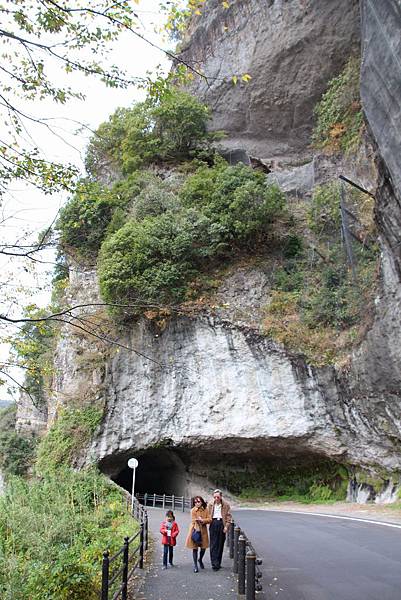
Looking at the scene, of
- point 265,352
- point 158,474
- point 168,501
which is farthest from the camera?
point 158,474

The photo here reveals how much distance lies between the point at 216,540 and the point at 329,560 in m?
1.87

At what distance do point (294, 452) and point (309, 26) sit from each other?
72.3ft

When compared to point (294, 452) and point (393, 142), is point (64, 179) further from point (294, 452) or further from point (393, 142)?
point (294, 452)

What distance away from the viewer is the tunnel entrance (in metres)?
23.0

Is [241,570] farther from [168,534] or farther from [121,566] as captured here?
[121,566]

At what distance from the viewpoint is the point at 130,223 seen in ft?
72.3

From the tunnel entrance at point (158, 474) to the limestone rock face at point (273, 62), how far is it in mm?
18165

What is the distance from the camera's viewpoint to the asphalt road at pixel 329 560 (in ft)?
19.3

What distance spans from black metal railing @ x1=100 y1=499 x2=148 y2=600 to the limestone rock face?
23.8m

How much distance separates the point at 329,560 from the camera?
7.54 metres

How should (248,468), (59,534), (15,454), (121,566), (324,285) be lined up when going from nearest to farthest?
(121,566) → (59,534) → (324,285) → (248,468) → (15,454)

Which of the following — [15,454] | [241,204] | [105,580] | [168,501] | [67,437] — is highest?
[241,204]

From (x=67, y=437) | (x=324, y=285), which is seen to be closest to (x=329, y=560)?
(x=324, y=285)

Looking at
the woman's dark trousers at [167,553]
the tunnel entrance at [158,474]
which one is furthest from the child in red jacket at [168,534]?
the tunnel entrance at [158,474]
